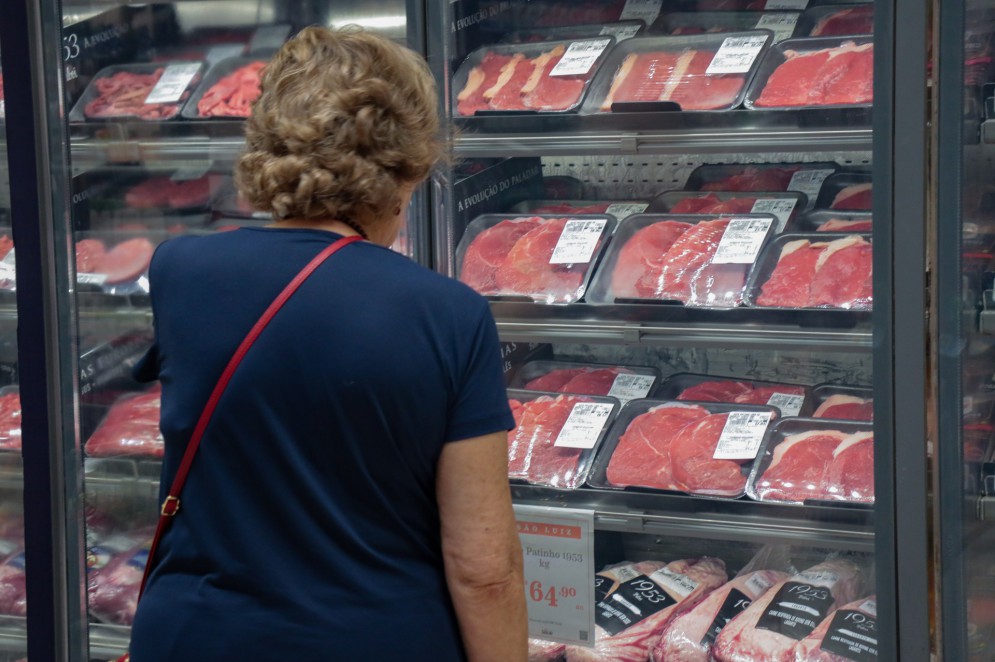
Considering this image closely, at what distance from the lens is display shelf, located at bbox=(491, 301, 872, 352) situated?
2.02 m

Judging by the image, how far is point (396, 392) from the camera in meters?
1.24

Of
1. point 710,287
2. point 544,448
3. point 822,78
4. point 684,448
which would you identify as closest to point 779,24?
point 822,78

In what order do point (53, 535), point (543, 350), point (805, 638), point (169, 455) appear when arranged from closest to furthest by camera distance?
point (169, 455) < point (805, 638) < point (53, 535) < point (543, 350)

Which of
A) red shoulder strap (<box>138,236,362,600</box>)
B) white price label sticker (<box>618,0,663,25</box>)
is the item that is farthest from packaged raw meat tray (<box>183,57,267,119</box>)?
red shoulder strap (<box>138,236,362,600</box>)

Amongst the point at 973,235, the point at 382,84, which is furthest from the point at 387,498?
the point at 973,235

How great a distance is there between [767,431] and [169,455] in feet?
4.35

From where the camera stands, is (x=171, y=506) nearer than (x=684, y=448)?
Yes

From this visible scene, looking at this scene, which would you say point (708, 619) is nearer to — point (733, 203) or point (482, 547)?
point (733, 203)

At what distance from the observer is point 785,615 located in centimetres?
216

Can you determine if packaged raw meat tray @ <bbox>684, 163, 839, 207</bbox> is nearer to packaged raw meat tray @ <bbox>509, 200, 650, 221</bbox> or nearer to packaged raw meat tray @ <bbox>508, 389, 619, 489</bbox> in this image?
packaged raw meat tray @ <bbox>509, 200, 650, 221</bbox>

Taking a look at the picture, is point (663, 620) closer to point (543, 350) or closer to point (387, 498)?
point (543, 350)

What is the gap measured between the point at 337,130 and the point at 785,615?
1.42 m

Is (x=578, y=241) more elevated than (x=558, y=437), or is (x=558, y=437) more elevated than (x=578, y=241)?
(x=578, y=241)

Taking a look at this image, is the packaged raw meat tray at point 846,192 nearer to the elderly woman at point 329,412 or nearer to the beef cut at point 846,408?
the beef cut at point 846,408
